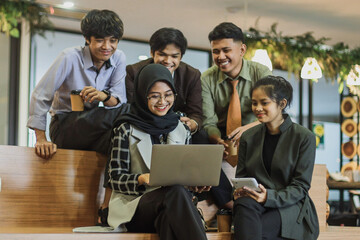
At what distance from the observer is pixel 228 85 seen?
3500 mm

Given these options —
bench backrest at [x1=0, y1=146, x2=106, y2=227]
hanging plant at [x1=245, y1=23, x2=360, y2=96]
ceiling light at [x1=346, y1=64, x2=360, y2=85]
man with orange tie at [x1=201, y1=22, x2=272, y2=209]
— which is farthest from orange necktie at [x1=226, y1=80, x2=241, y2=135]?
ceiling light at [x1=346, y1=64, x2=360, y2=85]

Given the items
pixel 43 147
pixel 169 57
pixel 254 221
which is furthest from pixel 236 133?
pixel 43 147

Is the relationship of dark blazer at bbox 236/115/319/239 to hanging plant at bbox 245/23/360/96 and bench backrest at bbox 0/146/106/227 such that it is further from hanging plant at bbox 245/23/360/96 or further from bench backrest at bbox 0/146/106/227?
hanging plant at bbox 245/23/360/96

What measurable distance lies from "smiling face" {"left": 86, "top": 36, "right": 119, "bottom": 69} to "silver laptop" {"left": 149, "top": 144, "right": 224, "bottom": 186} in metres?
0.84

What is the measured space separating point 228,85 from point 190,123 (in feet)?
1.65

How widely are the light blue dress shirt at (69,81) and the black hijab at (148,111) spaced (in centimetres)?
35

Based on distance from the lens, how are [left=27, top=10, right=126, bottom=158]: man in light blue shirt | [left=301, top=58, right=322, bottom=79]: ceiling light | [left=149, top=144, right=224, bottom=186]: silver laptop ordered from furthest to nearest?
1. [left=301, top=58, right=322, bottom=79]: ceiling light
2. [left=27, top=10, right=126, bottom=158]: man in light blue shirt
3. [left=149, top=144, right=224, bottom=186]: silver laptop

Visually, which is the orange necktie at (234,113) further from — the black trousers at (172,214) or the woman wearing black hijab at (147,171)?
the black trousers at (172,214)

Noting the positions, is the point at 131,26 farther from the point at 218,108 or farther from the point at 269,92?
the point at 269,92

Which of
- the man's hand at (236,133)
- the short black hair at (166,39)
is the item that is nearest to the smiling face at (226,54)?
the short black hair at (166,39)

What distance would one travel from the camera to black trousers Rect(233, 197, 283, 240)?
2.59m

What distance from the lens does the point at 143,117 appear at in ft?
8.92

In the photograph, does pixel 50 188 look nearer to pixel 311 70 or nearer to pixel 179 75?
pixel 179 75

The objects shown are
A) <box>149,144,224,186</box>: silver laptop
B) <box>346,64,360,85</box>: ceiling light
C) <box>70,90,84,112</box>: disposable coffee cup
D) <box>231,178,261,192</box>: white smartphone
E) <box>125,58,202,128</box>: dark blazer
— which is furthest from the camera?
<box>346,64,360,85</box>: ceiling light
